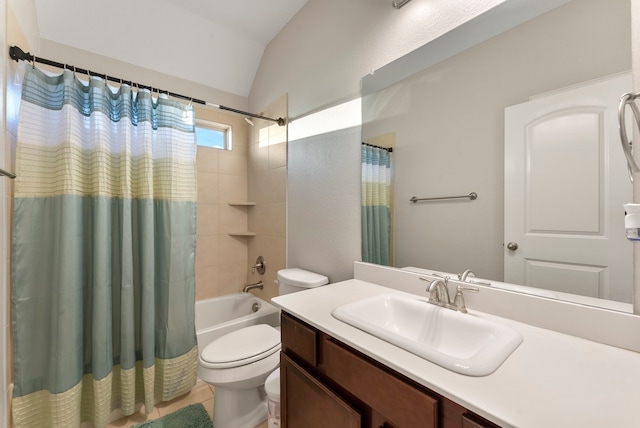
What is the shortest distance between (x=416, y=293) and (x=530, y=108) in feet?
2.74

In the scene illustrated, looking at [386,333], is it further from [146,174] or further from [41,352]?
[41,352]

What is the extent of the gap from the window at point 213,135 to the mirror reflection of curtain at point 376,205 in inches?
65.4

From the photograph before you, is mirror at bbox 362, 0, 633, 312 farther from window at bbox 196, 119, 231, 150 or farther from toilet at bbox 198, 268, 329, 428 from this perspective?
window at bbox 196, 119, 231, 150

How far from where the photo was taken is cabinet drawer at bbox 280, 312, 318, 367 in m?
0.92

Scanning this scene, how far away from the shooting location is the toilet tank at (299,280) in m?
1.57

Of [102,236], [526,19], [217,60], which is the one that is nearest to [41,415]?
[102,236]

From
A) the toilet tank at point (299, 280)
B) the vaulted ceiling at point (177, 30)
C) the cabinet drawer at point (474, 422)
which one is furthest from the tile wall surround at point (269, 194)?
the cabinet drawer at point (474, 422)

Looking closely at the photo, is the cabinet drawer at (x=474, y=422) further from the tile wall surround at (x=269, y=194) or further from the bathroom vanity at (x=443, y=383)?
the tile wall surround at (x=269, y=194)

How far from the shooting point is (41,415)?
1304mm

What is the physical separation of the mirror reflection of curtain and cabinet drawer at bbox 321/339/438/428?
0.63 m

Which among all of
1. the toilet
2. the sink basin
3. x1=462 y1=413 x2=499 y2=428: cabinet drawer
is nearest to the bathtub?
the toilet

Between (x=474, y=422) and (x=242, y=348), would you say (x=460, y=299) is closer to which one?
(x=474, y=422)

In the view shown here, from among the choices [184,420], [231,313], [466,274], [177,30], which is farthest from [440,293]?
[177,30]

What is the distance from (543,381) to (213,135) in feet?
9.01
